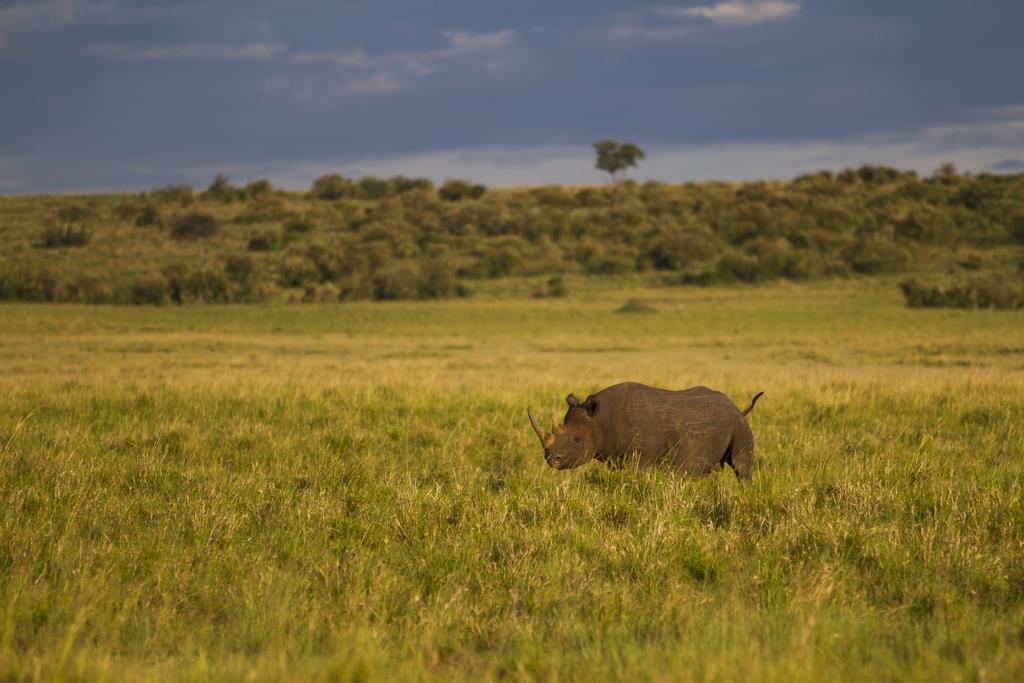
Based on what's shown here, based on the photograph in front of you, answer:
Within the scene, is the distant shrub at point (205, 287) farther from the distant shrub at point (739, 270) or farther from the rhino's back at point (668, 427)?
the rhino's back at point (668, 427)

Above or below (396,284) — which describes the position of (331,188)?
above

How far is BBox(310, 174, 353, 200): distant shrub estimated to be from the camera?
3319 inches

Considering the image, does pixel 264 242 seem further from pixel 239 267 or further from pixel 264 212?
pixel 264 212

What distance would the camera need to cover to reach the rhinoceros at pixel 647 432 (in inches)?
291

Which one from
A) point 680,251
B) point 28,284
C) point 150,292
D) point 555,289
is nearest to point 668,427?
point 150,292

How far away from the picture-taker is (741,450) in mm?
7574

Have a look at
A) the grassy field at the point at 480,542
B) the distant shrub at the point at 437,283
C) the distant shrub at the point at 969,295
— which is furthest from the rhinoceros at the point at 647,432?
the distant shrub at the point at 437,283

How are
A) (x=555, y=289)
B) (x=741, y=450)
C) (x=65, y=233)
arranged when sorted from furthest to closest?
(x=65, y=233)
(x=555, y=289)
(x=741, y=450)

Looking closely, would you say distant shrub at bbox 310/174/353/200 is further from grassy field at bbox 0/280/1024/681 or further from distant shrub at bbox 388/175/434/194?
grassy field at bbox 0/280/1024/681

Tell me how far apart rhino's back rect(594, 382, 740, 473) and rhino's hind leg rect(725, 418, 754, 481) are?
64 millimetres

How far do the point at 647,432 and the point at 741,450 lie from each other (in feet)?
2.92

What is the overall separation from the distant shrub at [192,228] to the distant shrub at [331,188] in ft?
81.6

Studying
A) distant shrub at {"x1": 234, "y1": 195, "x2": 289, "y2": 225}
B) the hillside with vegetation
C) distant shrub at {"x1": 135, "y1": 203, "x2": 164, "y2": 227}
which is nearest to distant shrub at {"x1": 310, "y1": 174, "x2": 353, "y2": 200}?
the hillside with vegetation

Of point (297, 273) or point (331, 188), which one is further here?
point (331, 188)
